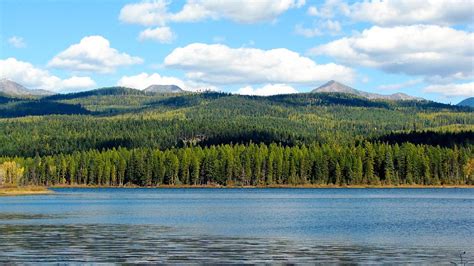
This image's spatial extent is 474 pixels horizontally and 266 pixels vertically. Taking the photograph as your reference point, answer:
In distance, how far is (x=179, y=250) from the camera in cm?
5275

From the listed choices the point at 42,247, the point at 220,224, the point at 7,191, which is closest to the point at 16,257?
the point at 42,247

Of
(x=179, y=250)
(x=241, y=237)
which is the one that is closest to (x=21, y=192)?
(x=241, y=237)

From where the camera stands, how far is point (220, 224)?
261 feet

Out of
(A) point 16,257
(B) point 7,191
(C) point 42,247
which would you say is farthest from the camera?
(B) point 7,191

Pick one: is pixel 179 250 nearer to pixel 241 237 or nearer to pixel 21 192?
pixel 241 237

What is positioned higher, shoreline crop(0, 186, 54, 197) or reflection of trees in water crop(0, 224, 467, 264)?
shoreline crop(0, 186, 54, 197)

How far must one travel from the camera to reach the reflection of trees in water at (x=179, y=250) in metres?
47.6

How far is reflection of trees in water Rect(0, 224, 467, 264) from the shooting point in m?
47.6

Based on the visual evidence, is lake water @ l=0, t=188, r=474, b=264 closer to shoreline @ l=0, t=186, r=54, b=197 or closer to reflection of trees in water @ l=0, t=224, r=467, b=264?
reflection of trees in water @ l=0, t=224, r=467, b=264

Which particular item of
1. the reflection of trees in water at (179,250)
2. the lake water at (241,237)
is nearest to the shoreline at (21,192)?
the lake water at (241,237)

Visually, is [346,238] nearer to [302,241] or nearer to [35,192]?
[302,241]

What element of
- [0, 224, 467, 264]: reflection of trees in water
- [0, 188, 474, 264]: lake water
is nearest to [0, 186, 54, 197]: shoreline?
→ [0, 188, 474, 264]: lake water

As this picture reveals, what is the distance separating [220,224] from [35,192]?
383 ft

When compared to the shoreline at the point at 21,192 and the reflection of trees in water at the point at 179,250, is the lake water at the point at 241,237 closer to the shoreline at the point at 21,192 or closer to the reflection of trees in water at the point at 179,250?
the reflection of trees in water at the point at 179,250
